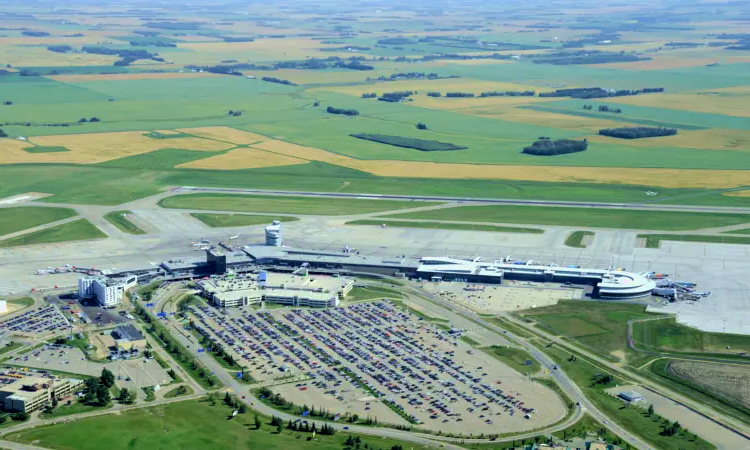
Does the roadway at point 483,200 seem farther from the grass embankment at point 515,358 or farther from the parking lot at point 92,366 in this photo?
the parking lot at point 92,366

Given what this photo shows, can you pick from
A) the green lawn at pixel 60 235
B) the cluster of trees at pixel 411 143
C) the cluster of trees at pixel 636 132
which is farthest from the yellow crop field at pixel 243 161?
the cluster of trees at pixel 636 132

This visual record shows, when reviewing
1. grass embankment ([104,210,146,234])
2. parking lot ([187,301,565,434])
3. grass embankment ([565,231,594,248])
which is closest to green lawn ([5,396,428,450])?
parking lot ([187,301,565,434])

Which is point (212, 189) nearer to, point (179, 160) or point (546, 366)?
point (179, 160)

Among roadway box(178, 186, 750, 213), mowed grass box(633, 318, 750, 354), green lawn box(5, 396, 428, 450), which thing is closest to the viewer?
green lawn box(5, 396, 428, 450)

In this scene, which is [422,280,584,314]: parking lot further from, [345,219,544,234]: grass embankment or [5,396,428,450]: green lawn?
[5,396,428,450]: green lawn

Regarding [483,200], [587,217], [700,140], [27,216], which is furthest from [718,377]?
[700,140]

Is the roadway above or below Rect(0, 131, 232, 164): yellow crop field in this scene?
below

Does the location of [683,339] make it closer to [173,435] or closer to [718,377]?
[718,377]
